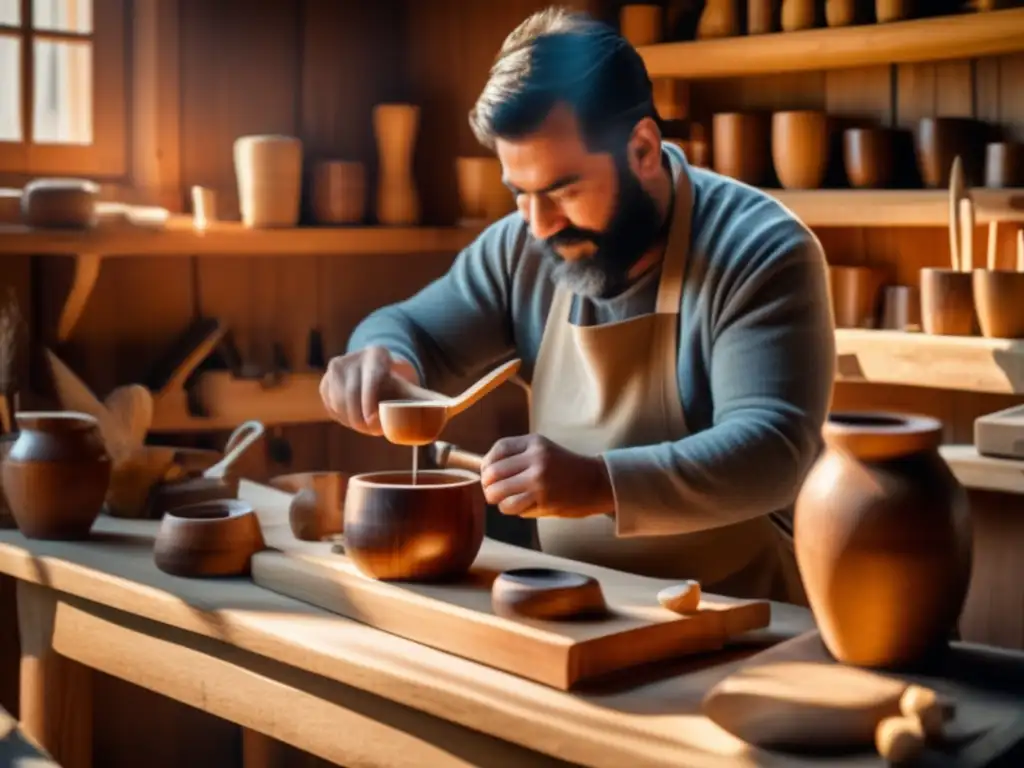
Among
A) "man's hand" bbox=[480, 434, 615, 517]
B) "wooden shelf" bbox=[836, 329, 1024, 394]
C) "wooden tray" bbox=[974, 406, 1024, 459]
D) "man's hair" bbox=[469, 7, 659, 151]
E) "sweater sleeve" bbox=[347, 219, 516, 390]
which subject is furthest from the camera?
"wooden shelf" bbox=[836, 329, 1024, 394]

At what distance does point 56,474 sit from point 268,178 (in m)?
1.31

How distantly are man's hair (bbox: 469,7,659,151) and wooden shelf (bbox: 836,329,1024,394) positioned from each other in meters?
1.22

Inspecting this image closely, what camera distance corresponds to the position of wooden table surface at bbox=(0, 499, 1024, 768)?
1.62m

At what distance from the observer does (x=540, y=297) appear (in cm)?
281

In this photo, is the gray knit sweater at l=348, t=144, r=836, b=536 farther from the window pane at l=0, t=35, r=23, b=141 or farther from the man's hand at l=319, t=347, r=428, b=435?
the window pane at l=0, t=35, r=23, b=141

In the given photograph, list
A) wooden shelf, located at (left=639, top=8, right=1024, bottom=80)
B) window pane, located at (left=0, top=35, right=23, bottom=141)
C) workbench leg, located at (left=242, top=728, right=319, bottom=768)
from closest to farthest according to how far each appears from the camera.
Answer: workbench leg, located at (left=242, top=728, right=319, bottom=768) < wooden shelf, located at (left=639, top=8, right=1024, bottom=80) < window pane, located at (left=0, top=35, right=23, bottom=141)

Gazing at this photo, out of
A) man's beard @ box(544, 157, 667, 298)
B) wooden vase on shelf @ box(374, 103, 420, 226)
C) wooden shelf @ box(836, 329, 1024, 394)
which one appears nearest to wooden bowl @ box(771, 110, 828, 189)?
wooden shelf @ box(836, 329, 1024, 394)

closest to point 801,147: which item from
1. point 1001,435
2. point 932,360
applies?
point 932,360

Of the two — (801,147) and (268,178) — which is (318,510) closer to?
(268,178)

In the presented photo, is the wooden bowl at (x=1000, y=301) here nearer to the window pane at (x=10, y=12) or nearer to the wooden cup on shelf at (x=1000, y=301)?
the wooden cup on shelf at (x=1000, y=301)

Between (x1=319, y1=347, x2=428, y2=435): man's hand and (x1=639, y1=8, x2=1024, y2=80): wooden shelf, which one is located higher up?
(x1=639, y1=8, x2=1024, y2=80): wooden shelf

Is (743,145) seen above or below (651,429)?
above

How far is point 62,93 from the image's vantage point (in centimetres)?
365

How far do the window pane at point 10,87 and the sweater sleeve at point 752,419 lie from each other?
1.98 m
